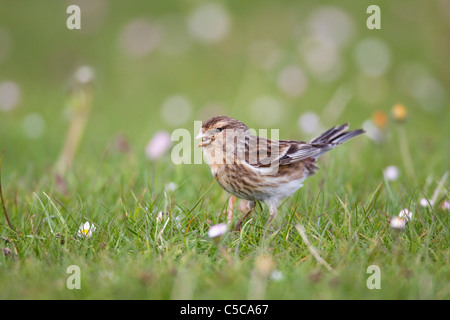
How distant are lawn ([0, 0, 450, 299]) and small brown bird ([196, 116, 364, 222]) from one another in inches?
6.5

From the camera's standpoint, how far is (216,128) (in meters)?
4.32

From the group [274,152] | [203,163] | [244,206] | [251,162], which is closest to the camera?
[251,162]

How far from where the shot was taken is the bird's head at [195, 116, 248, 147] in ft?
14.1

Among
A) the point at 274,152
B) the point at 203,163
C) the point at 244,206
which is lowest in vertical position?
the point at 244,206

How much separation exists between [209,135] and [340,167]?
62.4 inches

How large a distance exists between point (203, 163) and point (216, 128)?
1708 mm

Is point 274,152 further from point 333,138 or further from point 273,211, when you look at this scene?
point 333,138

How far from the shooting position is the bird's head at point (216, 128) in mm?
4312

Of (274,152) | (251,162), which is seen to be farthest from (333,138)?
(251,162)

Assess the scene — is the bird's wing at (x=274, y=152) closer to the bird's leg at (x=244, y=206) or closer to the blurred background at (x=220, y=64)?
the bird's leg at (x=244, y=206)

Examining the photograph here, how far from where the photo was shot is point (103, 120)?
Result: 8336 millimetres

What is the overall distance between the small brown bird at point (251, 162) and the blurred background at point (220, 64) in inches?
104

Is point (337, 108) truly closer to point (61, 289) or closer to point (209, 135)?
point (209, 135)

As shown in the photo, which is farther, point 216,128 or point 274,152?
point 274,152
